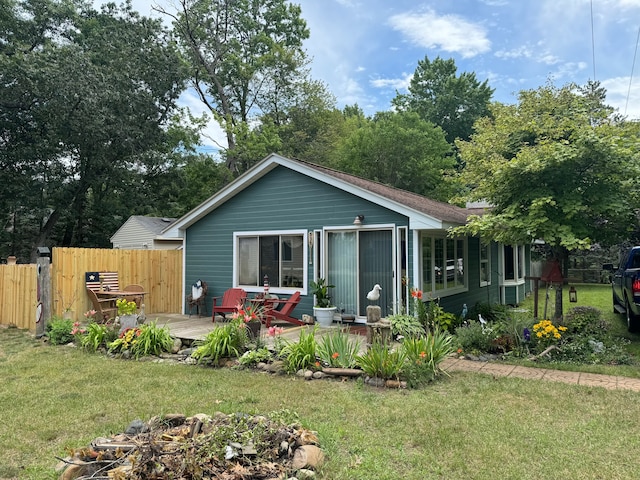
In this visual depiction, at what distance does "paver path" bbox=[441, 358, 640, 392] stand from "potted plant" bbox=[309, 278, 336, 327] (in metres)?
2.95

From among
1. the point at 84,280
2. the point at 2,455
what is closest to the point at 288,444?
the point at 2,455

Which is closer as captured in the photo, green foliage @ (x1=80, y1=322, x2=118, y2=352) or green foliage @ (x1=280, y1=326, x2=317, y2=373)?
green foliage @ (x1=280, y1=326, x2=317, y2=373)

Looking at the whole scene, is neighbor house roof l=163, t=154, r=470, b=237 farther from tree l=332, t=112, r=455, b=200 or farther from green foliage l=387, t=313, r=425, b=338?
tree l=332, t=112, r=455, b=200

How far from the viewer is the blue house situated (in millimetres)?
8188

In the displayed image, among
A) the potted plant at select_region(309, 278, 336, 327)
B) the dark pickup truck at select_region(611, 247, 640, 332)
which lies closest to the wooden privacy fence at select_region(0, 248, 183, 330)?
the potted plant at select_region(309, 278, 336, 327)

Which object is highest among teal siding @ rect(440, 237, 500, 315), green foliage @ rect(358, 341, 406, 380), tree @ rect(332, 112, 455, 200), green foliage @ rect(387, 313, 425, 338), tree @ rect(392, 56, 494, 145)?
tree @ rect(392, 56, 494, 145)

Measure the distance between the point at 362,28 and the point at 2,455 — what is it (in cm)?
1557

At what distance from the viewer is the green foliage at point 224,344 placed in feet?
20.3

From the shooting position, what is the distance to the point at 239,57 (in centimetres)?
2725

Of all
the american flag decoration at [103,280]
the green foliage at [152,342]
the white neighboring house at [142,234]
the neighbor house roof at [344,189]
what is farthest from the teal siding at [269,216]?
the white neighboring house at [142,234]

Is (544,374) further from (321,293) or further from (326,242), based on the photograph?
(326,242)

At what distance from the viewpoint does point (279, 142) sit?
78.5 ft

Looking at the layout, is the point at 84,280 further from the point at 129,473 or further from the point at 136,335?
the point at 129,473

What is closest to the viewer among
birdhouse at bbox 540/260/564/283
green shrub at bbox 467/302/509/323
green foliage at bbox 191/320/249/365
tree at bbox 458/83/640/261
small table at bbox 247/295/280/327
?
green foliage at bbox 191/320/249/365
